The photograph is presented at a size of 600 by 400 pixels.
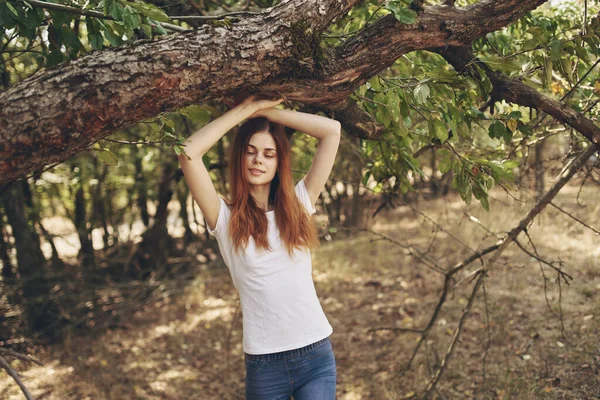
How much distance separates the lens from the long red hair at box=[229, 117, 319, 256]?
228cm

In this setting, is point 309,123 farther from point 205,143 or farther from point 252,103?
point 205,143

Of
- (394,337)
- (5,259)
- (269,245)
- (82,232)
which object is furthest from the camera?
(82,232)

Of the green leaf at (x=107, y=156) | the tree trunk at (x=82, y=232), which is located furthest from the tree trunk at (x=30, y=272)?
the green leaf at (x=107, y=156)

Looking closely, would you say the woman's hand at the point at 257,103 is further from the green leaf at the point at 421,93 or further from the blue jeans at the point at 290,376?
the blue jeans at the point at 290,376

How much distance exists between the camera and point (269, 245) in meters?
2.29

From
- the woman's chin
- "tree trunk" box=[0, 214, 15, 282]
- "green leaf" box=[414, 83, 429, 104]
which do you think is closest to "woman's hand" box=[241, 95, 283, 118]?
the woman's chin

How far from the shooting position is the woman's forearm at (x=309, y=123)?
93.5 inches

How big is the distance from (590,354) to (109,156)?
3.87 meters

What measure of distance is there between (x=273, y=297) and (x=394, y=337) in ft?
10.9

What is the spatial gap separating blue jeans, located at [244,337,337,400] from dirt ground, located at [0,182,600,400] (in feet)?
4.49

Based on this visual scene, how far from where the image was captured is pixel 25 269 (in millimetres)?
6137

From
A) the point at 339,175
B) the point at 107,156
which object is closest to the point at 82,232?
the point at 339,175

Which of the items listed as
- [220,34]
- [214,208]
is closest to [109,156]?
[214,208]

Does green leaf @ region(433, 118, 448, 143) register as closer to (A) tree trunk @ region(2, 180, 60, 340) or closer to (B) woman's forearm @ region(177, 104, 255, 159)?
(B) woman's forearm @ region(177, 104, 255, 159)
